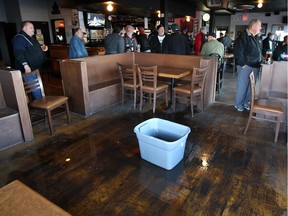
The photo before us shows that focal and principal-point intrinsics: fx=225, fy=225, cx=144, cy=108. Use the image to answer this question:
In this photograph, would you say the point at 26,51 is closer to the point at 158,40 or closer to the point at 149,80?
the point at 149,80

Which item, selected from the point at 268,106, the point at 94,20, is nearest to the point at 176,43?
the point at 268,106

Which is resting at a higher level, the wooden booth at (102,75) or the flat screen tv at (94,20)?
the flat screen tv at (94,20)

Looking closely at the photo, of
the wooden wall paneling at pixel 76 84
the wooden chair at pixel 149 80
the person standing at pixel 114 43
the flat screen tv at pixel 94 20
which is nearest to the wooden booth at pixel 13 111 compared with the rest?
the wooden wall paneling at pixel 76 84

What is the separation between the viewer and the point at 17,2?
8297mm

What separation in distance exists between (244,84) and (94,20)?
731 cm

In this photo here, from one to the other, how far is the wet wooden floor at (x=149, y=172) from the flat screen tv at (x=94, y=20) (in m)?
6.56

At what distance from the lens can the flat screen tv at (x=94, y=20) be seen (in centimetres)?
911

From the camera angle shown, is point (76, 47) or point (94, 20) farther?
point (94, 20)

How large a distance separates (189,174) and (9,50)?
9.63m

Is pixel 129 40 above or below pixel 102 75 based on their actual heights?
above

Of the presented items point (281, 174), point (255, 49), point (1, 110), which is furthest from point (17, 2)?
point (281, 174)

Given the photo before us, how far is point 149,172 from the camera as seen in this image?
8.41 ft

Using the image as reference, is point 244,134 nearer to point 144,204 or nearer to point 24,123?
point 144,204

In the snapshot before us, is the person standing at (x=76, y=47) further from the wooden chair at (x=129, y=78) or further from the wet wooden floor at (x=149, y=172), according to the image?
the wet wooden floor at (x=149, y=172)
